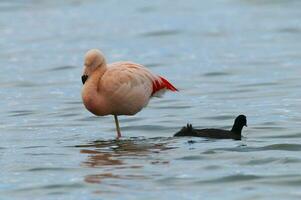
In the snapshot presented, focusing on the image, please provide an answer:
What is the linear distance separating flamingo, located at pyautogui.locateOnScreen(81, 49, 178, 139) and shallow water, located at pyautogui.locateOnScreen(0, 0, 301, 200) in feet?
1.61

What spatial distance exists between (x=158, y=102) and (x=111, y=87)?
14.8ft

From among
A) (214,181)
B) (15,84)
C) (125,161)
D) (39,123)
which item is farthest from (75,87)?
(214,181)

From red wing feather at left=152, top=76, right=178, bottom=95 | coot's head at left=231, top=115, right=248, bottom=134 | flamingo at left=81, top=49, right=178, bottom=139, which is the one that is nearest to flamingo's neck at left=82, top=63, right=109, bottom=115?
flamingo at left=81, top=49, right=178, bottom=139

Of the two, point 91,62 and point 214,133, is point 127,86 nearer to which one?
point 91,62

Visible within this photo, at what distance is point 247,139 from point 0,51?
1287 cm

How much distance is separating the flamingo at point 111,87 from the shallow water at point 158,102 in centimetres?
49

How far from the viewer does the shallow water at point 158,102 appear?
449 inches

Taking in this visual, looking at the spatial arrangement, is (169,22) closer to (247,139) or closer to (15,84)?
(15,84)

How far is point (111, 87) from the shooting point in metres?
13.6

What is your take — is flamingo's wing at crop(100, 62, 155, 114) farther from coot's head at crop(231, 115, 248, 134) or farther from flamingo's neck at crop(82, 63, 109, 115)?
coot's head at crop(231, 115, 248, 134)

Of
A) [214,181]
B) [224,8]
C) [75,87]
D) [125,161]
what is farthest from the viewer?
[224,8]

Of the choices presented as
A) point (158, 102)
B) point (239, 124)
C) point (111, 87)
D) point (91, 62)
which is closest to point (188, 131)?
point (239, 124)

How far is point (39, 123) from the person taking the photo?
52.5ft

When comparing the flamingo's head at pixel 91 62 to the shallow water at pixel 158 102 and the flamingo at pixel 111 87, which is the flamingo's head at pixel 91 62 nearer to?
the flamingo at pixel 111 87
